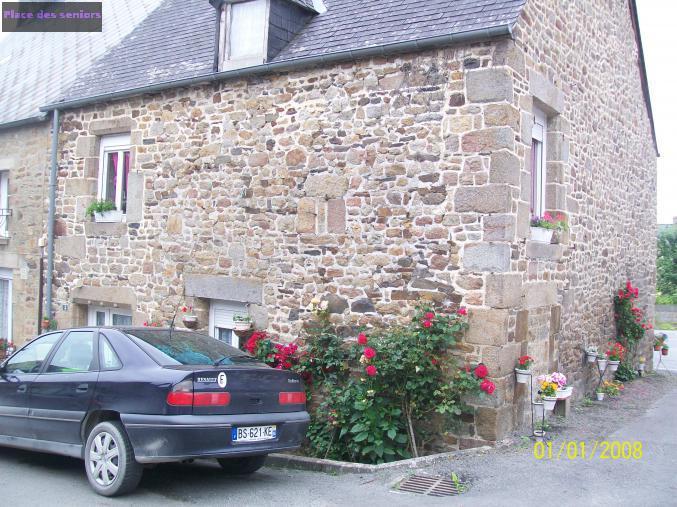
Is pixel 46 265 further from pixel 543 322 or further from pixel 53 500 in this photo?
pixel 543 322

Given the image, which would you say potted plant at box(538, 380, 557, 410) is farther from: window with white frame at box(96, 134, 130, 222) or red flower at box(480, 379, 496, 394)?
window with white frame at box(96, 134, 130, 222)

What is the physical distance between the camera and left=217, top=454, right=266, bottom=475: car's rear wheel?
6.77m

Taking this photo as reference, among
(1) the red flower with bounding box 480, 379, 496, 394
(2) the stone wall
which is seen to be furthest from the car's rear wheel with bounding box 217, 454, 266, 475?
(2) the stone wall

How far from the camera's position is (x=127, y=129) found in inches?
426

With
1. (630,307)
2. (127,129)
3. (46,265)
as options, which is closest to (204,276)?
(127,129)

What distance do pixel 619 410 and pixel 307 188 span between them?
17.2 feet

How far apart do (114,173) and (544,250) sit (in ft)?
21.8

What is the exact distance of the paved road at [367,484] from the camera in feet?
19.0

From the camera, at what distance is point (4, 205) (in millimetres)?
12922

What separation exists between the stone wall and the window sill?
1.31 meters

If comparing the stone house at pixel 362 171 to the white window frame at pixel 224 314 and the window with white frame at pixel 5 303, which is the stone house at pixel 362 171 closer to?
the white window frame at pixel 224 314

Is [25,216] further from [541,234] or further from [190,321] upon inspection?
[541,234]

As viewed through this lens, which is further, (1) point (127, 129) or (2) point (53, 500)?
(1) point (127, 129)
